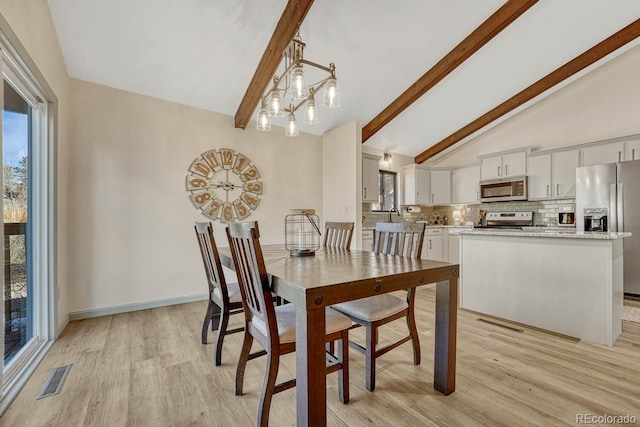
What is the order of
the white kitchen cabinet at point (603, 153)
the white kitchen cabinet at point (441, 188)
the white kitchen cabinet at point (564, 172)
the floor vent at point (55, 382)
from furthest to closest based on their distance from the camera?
the white kitchen cabinet at point (441, 188) → the white kitchen cabinet at point (564, 172) → the white kitchen cabinet at point (603, 153) → the floor vent at point (55, 382)

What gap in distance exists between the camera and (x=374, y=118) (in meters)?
4.45

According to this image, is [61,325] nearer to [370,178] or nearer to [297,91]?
[297,91]

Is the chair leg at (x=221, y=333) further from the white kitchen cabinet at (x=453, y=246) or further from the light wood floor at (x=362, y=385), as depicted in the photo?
the white kitchen cabinet at (x=453, y=246)

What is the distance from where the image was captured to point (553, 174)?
4.42 metres

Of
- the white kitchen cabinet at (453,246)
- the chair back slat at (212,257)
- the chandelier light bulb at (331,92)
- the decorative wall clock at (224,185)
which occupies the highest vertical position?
the chandelier light bulb at (331,92)

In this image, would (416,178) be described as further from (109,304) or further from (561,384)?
(109,304)

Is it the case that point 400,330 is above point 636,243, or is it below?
below

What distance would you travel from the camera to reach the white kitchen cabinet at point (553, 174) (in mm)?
4238

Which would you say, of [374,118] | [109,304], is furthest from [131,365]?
[374,118]

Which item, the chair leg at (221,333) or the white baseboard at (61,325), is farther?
the white baseboard at (61,325)

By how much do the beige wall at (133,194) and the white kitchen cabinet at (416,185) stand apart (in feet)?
10.2

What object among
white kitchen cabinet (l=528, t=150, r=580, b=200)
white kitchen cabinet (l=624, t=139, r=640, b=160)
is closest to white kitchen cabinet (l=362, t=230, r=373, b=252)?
white kitchen cabinet (l=528, t=150, r=580, b=200)

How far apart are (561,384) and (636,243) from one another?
306 centimetres
